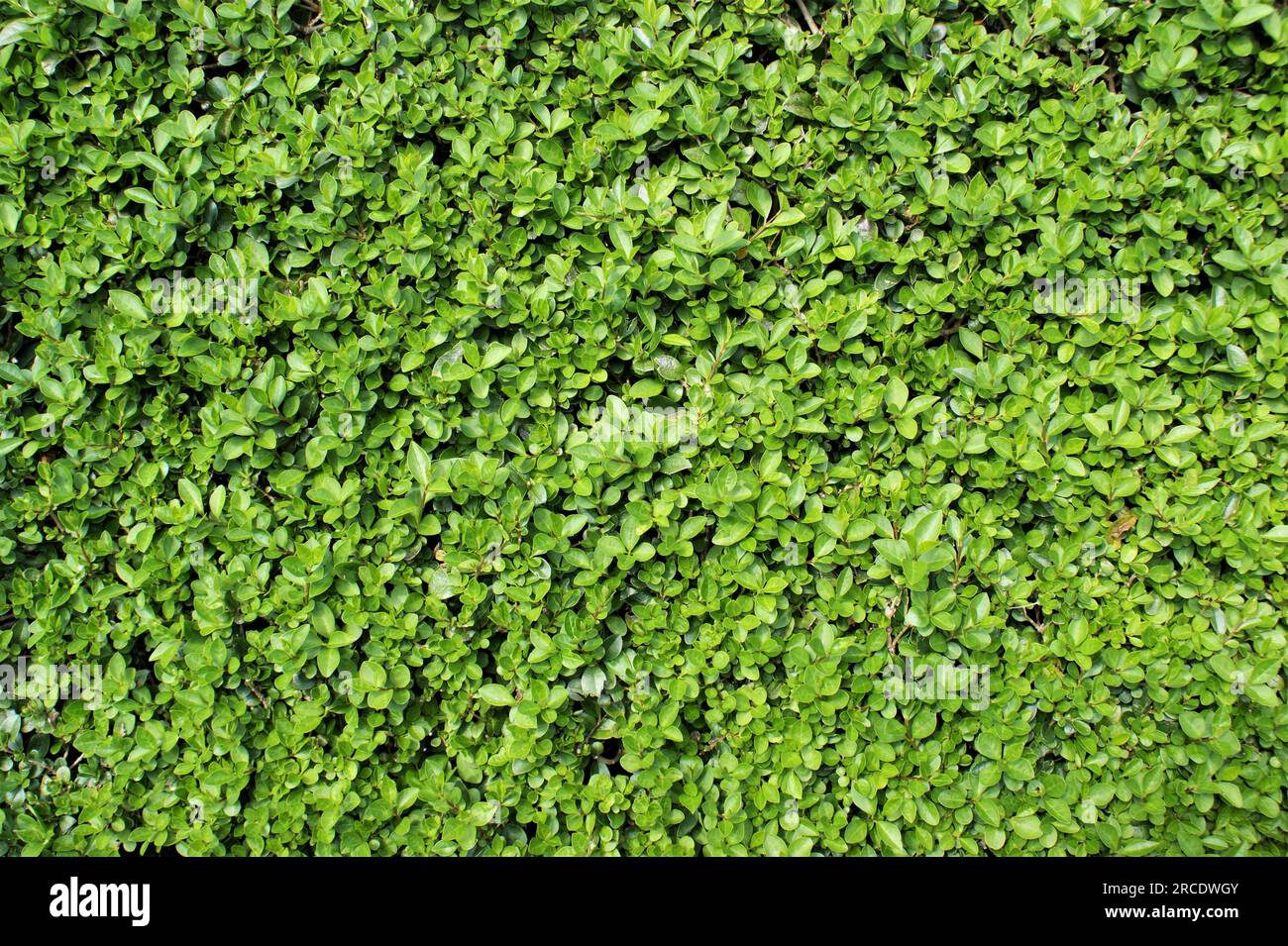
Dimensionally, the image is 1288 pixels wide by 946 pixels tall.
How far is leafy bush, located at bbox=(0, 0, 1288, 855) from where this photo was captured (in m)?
2.34

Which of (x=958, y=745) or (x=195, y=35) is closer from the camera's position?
(x=195, y=35)

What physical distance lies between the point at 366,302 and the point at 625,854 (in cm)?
174

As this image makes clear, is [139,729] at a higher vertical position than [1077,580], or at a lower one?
lower

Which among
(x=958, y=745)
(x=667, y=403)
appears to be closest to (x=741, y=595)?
(x=667, y=403)

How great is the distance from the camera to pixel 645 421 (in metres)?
2.39

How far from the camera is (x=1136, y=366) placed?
2.41 metres

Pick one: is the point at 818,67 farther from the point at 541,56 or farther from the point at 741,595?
the point at 741,595

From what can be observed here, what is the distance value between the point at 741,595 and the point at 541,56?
5.20 ft

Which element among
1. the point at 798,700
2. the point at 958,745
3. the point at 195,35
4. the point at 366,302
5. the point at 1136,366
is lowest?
the point at 958,745

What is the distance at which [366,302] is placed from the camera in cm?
239

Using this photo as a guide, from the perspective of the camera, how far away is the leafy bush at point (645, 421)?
7.66 feet
